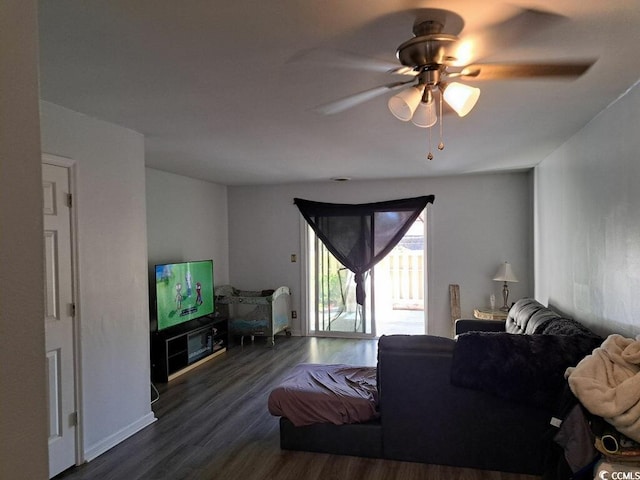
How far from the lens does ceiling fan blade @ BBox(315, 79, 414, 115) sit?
208 cm

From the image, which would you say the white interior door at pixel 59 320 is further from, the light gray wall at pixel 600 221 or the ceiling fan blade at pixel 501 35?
the light gray wall at pixel 600 221

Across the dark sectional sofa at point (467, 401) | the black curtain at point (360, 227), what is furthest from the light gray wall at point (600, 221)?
the black curtain at point (360, 227)

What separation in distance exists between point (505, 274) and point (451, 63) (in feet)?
13.3

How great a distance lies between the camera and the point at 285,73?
80.9 inches

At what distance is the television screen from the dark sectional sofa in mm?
2299

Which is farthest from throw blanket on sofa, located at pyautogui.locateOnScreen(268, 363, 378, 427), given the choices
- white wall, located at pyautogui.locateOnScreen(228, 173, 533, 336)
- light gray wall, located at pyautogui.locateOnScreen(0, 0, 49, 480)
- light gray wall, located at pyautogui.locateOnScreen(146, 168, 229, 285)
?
white wall, located at pyautogui.locateOnScreen(228, 173, 533, 336)

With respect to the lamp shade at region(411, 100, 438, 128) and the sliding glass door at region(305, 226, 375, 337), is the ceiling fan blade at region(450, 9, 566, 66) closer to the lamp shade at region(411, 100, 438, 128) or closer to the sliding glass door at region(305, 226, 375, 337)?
the lamp shade at region(411, 100, 438, 128)

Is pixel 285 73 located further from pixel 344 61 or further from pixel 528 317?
pixel 528 317

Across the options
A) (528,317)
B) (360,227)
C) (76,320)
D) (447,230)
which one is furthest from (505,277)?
(76,320)

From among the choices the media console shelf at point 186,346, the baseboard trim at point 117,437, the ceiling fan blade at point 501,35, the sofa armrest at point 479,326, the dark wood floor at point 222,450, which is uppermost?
the ceiling fan blade at point 501,35

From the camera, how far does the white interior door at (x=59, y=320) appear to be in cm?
260

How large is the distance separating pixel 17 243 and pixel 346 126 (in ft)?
8.78

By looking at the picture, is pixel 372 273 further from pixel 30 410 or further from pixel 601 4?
pixel 30 410

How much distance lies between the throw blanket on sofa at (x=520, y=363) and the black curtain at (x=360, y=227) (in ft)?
11.6
